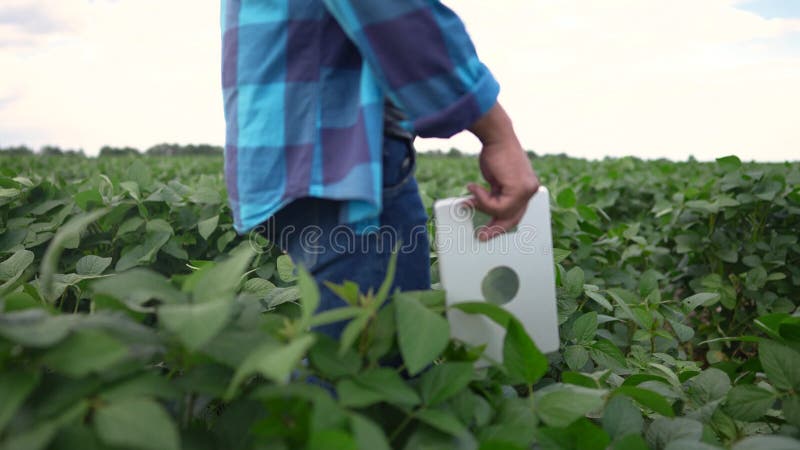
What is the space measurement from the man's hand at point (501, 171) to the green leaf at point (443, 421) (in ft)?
1.26

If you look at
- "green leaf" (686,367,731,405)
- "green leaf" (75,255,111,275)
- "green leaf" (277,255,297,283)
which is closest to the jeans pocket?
"green leaf" (277,255,297,283)

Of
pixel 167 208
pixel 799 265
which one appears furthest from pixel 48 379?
pixel 799 265

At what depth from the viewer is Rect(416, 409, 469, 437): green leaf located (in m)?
0.91

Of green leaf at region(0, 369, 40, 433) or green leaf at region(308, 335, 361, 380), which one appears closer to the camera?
green leaf at region(0, 369, 40, 433)

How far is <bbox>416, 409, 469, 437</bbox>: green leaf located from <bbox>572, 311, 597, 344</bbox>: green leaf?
83 centimetres

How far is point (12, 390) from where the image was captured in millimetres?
782

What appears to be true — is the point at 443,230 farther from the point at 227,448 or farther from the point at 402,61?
the point at 227,448

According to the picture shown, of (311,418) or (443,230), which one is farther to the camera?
(443,230)

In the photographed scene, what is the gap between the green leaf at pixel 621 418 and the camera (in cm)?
112

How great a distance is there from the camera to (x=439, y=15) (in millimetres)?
1064

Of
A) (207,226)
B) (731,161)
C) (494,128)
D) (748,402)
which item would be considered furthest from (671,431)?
(731,161)

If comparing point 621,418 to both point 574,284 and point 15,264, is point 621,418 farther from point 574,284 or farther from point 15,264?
point 15,264

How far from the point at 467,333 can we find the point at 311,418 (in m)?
0.41

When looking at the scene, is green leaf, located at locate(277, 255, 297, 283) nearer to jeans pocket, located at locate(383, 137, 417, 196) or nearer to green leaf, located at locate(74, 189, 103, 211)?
jeans pocket, located at locate(383, 137, 417, 196)
